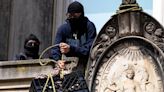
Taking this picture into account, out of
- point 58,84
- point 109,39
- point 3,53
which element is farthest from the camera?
point 3,53

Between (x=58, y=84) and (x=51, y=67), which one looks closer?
(x=58, y=84)

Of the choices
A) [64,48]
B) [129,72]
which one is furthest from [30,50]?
[129,72]

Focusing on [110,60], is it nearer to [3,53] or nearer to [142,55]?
Result: [142,55]

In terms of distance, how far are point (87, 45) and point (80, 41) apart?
160 millimetres

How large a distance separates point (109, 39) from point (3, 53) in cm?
359

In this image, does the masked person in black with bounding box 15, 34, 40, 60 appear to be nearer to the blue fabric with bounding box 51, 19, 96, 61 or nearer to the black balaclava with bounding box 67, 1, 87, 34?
the blue fabric with bounding box 51, 19, 96, 61

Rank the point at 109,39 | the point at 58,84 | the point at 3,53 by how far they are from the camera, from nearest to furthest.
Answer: the point at 58,84 < the point at 109,39 < the point at 3,53

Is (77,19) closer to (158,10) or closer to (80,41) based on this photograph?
(80,41)

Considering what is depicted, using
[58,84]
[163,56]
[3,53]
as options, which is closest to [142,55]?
[163,56]

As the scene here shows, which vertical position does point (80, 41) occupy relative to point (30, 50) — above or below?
above

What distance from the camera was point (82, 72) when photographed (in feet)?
36.6

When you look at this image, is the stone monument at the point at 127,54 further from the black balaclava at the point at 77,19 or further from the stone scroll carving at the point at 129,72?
the black balaclava at the point at 77,19

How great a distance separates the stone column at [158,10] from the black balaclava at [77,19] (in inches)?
60.3

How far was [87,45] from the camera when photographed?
37.1 feet
